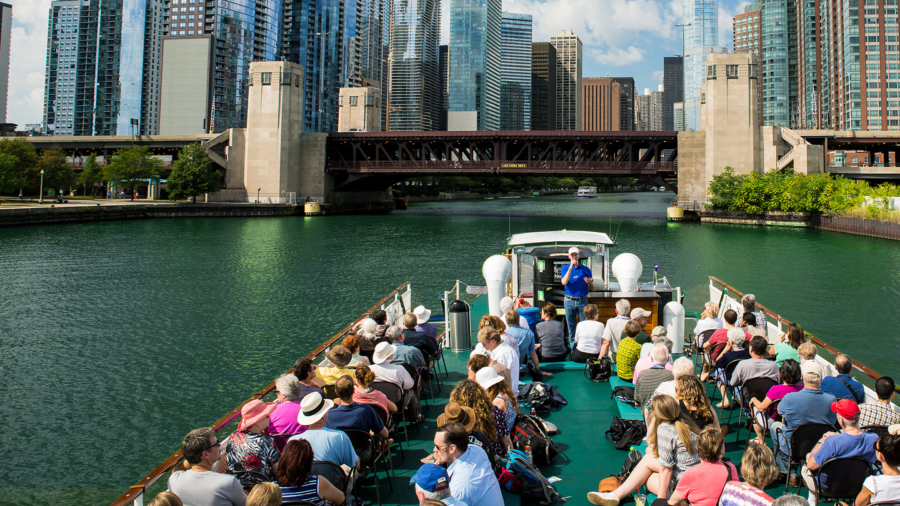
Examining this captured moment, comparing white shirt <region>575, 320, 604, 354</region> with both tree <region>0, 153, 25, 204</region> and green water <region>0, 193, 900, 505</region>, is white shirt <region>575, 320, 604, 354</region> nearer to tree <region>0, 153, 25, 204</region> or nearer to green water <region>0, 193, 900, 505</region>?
green water <region>0, 193, 900, 505</region>

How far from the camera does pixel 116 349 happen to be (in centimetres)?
1870

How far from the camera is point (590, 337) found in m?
11.7

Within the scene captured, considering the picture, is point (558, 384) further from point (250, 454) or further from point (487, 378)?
point (250, 454)

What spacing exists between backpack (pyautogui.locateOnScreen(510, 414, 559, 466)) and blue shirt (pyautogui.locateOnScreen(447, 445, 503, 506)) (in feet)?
7.38

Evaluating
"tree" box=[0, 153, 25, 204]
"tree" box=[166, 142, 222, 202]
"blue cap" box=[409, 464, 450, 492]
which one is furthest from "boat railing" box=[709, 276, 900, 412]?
"tree" box=[166, 142, 222, 202]

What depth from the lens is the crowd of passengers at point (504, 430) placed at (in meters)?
5.52

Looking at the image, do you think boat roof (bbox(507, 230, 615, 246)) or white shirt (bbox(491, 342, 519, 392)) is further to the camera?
boat roof (bbox(507, 230, 615, 246))

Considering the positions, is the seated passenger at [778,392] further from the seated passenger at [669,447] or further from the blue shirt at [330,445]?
the blue shirt at [330,445]

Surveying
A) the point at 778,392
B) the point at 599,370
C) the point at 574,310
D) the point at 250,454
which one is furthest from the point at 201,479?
the point at 574,310

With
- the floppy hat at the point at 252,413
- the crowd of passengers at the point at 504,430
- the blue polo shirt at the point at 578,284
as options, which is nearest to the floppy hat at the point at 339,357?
the crowd of passengers at the point at 504,430

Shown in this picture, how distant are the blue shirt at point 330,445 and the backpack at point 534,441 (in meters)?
2.29

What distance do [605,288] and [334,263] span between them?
85.1ft

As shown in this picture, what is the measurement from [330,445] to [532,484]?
7.36 feet

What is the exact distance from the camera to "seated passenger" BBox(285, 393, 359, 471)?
6.27 meters
